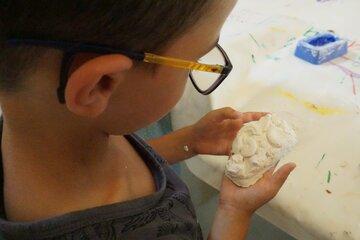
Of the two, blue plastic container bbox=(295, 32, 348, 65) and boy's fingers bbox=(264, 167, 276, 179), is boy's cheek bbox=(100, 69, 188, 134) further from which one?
blue plastic container bbox=(295, 32, 348, 65)

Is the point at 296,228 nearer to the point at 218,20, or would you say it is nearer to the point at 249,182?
the point at 249,182

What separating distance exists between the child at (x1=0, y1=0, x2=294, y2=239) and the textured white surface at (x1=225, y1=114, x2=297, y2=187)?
2cm

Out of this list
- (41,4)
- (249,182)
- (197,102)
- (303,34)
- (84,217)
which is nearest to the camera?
(41,4)

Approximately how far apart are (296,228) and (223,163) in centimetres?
14

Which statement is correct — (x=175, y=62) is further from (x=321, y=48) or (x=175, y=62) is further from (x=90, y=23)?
(x=321, y=48)

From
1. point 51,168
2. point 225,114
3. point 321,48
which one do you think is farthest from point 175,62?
point 321,48

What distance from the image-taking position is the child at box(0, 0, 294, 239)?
0.35 meters

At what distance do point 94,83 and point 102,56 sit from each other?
0.08 feet

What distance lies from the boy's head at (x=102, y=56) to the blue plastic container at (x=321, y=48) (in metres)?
0.41

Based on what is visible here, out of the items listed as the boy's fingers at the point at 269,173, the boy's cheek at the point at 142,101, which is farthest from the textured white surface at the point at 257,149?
the boy's cheek at the point at 142,101

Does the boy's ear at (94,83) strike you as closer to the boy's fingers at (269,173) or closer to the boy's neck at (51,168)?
the boy's neck at (51,168)

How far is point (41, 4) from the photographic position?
32 centimetres

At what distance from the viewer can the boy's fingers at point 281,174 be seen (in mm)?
566

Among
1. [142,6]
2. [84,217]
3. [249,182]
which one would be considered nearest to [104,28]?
[142,6]
